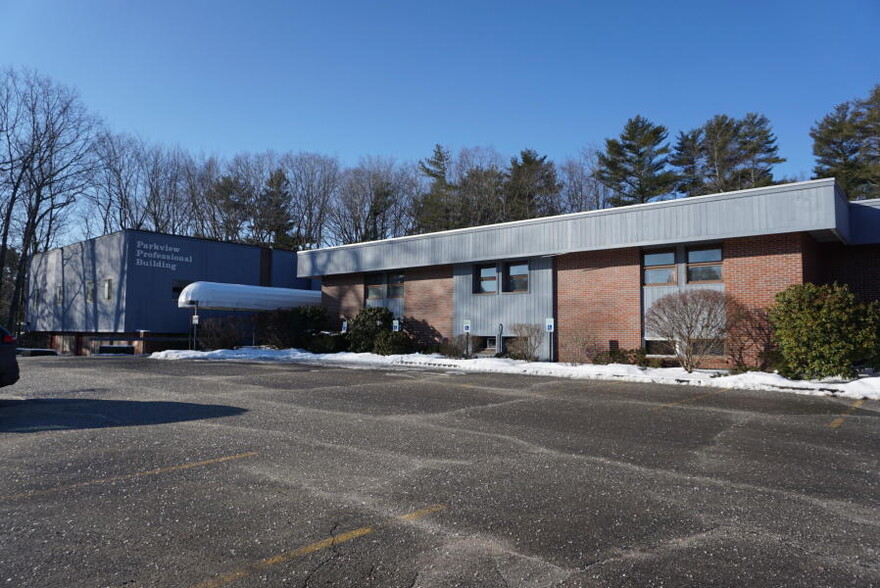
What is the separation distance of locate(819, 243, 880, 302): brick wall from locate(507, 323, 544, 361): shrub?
887 centimetres

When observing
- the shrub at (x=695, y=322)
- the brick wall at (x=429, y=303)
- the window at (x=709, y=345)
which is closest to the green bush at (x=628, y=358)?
the shrub at (x=695, y=322)

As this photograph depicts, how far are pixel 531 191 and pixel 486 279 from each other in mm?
21268

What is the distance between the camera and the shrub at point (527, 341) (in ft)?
65.3

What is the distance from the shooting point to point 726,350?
1616cm

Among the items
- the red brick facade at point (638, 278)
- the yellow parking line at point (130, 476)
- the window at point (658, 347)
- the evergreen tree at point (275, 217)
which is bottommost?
the yellow parking line at point (130, 476)

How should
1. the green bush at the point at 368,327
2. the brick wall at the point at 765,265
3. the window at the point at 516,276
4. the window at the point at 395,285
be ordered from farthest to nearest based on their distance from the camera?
1. the window at the point at 395,285
2. the green bush at the point at 368,327
3. the window at the point at 516,276
4. the brick wall at the point at 765,265

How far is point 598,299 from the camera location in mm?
18984

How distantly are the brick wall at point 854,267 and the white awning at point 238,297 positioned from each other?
2276 centimetres

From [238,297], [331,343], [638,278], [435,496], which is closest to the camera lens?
[435,496]

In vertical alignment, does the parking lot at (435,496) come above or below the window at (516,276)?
below

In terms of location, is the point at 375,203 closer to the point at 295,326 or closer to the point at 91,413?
the point at 295,326

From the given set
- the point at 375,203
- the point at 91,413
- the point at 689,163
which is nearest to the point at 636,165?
the point at 689,163

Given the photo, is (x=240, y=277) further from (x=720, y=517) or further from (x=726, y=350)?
(x=720, y=517)

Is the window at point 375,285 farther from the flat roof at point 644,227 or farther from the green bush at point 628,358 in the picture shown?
the green bush at point 628,358
